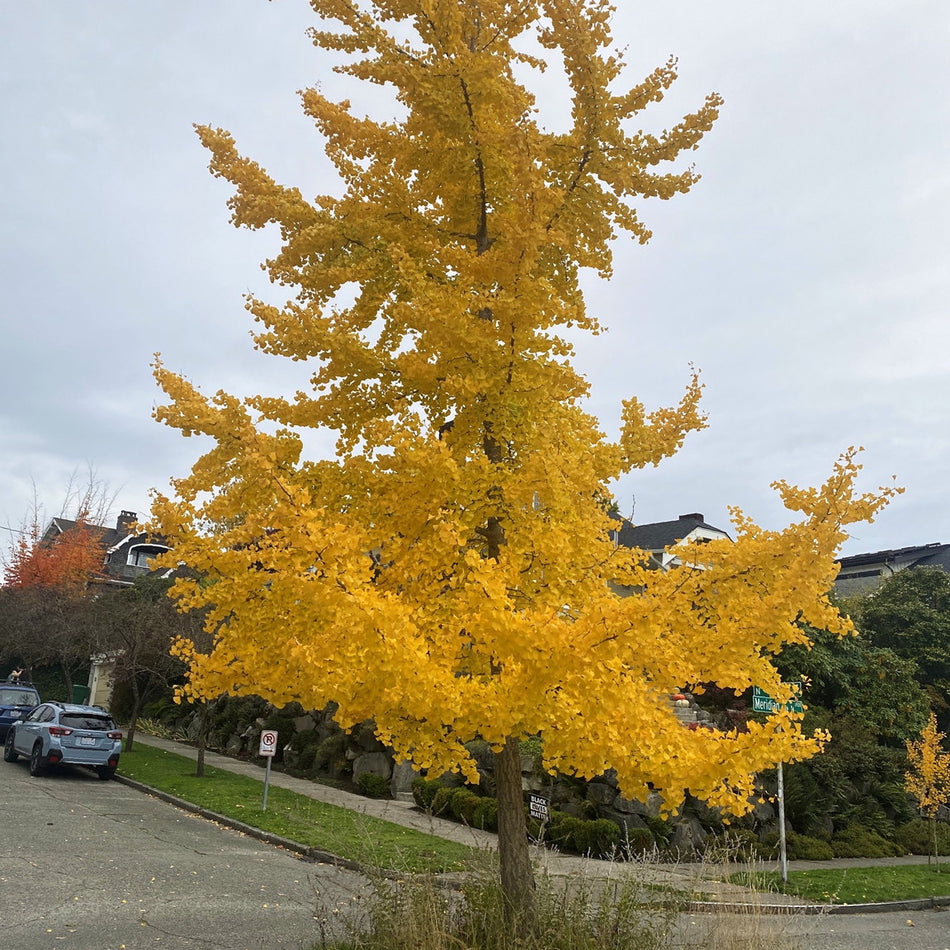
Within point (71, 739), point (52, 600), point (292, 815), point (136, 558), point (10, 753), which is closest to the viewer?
point (292, 815)

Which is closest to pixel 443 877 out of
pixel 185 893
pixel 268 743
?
pixel 185 893

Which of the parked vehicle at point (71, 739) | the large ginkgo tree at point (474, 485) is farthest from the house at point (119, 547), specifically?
the large ginkgo tree at point (474, 485)

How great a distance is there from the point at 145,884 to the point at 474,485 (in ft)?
20.2

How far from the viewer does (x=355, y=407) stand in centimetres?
655

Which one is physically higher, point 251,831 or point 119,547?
point 119,547

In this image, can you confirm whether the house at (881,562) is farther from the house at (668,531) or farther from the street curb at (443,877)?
the street curb at (443,877)

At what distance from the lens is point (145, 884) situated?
8.06 m

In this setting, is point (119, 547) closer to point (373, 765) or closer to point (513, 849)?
point (373, 765)

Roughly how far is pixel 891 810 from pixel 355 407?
16056 millimetres

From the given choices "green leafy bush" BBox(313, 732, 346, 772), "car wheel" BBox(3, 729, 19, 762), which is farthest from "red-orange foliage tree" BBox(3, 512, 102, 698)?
"green leafy bush" BBox(313, 732, 346, 772)

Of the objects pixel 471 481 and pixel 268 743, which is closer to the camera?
pixel 471 481

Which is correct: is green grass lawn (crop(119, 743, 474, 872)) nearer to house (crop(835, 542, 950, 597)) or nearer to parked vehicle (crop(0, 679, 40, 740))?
parked vehicle (crop(0, 679, 40, 740))

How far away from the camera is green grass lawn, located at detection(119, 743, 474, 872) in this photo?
10.2m

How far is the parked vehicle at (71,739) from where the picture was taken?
1483 centimetres
